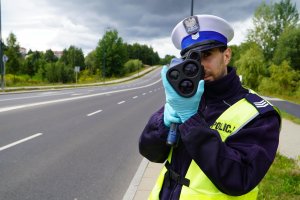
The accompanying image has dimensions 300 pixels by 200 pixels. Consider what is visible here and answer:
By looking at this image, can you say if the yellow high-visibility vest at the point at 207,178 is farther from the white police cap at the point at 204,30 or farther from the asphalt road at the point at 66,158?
the asphalt road at the point at 66,158

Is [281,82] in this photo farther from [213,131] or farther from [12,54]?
[12,54]

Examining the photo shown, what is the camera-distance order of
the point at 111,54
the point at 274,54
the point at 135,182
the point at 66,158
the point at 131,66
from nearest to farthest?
the point at 135,182 → the point at 66,158 → the point at 274,54 → the point at 111,54 → the point at 131,66

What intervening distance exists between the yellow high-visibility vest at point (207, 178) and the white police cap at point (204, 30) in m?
0.37

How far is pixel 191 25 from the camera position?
6.24ft

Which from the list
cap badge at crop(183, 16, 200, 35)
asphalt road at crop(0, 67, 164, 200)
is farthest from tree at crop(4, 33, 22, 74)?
cap badge at crop(183, 16, 200, 35)

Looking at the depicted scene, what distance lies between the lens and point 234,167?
61.3 inches

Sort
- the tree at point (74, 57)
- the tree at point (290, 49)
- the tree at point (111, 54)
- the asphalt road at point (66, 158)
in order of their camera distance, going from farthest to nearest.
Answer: the tree at point (74, 57) → the tree at point (111, 54) → the tree at point (290, 49) → the asphalt road at point (66, 158)

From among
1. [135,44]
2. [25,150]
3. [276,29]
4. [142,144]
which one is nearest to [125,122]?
[25,150]

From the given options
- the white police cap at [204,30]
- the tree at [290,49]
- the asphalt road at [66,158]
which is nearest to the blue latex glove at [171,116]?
the white police cap at [204,30]

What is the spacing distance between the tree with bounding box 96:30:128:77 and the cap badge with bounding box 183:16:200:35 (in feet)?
281

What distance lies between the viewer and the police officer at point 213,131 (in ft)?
5.18

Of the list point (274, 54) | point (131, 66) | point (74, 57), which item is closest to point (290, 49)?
point (274, 54)

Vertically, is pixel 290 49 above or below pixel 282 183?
above

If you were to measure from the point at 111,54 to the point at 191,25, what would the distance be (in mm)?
88463
